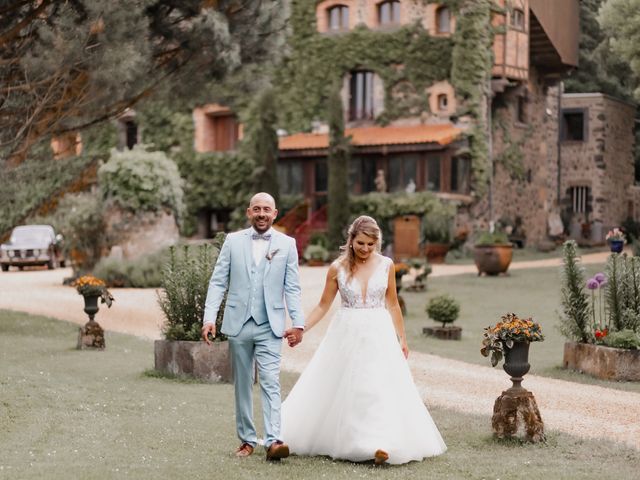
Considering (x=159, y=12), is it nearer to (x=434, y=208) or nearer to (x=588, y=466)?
(x=588, y=466)

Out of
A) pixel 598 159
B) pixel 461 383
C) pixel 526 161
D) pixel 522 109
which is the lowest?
pixel 461 383

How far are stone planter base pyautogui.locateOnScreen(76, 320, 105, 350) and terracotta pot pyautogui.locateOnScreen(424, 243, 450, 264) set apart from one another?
17.4 m

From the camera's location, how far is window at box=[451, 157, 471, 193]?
111ft

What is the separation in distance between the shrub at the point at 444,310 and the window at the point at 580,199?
2657cm

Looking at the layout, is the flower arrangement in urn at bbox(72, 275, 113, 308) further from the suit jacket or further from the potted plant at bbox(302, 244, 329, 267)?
the potted plant at bbox(302, 244, 329, 267)

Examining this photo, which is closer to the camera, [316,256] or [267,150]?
[316,256]

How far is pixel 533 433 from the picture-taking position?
7.57m

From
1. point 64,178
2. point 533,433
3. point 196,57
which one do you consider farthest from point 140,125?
point 533,433

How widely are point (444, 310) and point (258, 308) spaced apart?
9.55 meters

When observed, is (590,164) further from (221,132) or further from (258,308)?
(258,308)

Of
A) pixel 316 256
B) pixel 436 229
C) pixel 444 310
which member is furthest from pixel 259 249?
pixel 436 229

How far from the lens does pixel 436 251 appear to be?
30016 millimetres

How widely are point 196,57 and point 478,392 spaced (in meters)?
7.76

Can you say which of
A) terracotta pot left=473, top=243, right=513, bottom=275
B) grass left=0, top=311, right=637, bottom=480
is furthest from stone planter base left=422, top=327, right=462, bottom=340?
terracotta pot left=473, top=243, right=513, bottom=275
